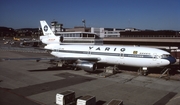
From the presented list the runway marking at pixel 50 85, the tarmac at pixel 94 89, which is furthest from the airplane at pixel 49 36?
the runway marking at pixel 50 85

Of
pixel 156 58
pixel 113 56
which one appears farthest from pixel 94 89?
pixel 156 58

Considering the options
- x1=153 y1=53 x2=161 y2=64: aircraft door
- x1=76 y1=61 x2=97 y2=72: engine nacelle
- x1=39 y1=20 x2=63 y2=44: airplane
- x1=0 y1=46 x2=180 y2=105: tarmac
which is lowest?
x1=0 y1=46 x2=180 y2=105: tarmac

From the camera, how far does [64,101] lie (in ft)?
49.2

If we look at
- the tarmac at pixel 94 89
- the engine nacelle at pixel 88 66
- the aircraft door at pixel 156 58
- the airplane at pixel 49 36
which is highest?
the airplane at pixel 49 36

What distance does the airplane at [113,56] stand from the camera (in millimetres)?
26486

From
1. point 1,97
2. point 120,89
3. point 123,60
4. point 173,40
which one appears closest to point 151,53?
point 123,60

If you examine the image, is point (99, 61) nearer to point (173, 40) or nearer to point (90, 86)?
point (90, 86)

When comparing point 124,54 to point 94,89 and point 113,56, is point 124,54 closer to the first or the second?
point 113,56

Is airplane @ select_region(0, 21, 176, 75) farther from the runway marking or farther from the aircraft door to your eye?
the runway marking

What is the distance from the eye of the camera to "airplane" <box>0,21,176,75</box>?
26.5 m

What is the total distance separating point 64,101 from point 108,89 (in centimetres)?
712

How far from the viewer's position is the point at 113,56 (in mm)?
30203

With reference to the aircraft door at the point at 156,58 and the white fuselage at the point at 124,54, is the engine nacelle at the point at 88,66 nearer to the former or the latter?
the white fuselage at the point at 124,54

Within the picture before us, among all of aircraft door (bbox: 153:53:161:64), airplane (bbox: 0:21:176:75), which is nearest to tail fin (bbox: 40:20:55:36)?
airplane (bbox: 0:21:176:75)
